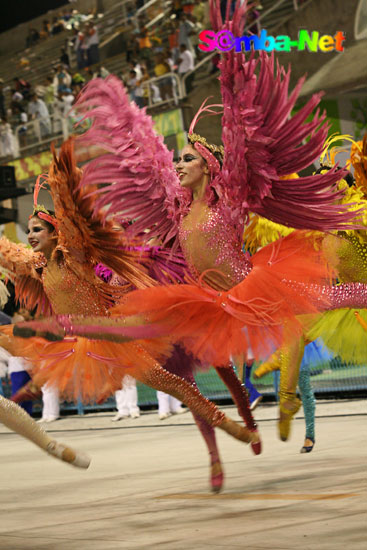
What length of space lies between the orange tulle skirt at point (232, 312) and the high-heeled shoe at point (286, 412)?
0.85 meters

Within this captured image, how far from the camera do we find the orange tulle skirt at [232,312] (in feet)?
13.8

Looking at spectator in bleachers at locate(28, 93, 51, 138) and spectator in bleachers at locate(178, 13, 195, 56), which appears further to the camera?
spectator in bleachers at locate(28, 93, 51, 138)

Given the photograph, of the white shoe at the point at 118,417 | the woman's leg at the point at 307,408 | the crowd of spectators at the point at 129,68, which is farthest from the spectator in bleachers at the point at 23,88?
the woman's leg at the point at 307,408

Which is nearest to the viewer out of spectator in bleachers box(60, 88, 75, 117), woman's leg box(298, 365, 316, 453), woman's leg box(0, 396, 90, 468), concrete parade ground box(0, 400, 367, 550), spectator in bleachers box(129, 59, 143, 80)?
concrete parade ground box(0, 400, 367, 550)

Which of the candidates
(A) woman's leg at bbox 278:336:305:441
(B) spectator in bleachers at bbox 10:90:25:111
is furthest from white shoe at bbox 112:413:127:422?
(B) spectator in bleachers at bbox 10:90:25:111

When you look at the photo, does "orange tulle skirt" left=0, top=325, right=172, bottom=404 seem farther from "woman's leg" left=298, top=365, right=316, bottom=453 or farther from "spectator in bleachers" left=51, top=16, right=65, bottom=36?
"spectator in bleachers" left=51, top=16, right=65, bottom=36

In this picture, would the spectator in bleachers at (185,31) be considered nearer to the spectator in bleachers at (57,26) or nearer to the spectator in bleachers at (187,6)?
the spectator in bleachers at (187,6)

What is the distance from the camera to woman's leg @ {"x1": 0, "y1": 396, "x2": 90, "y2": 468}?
409 cm

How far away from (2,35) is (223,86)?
23.3 m

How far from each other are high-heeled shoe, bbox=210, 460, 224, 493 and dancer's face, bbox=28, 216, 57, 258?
5.91ft

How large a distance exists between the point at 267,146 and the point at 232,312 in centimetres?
93

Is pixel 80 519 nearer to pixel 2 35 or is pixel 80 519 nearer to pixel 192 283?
pixel 192 283

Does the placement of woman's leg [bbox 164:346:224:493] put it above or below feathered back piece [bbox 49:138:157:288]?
below

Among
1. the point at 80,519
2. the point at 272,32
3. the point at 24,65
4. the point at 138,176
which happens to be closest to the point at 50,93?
the point at 24,65
